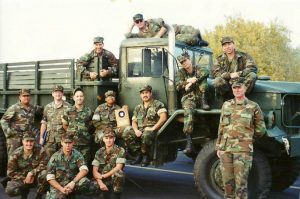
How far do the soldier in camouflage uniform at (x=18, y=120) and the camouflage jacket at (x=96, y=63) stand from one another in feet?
Answer: 3.00

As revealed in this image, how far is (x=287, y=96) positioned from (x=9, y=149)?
4.15m

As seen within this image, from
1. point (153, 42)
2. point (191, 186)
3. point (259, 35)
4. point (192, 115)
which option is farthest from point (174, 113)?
point (259, 35)

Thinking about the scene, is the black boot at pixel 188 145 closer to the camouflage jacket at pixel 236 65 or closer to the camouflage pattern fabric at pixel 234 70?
the camouflage pattern fabric at pixel 234 70

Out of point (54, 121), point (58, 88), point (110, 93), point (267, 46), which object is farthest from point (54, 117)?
point (267, 46)

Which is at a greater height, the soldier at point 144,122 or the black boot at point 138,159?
the soldier at point 144,122

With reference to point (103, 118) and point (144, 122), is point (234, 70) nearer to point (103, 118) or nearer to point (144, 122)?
point (144, 122)

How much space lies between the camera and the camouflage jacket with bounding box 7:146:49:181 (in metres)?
6.05

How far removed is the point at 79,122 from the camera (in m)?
6.80

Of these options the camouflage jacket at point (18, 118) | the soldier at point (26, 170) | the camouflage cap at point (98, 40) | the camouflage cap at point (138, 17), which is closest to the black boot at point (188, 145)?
the soldier at point (26, 170)

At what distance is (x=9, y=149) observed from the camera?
288 inches

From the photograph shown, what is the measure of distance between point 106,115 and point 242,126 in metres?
2.15

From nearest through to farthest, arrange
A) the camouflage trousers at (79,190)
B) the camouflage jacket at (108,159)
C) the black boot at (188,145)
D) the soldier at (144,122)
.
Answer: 1. the camouflage trousers at (79,190)
2. the camouflage jacket at (108,159)
3. the black boot at (188,145)
4. the soldier at (144,122)

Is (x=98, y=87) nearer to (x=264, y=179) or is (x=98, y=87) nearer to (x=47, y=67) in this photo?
(x=47, y=67)

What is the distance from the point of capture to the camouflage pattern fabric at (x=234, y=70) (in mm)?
6176
